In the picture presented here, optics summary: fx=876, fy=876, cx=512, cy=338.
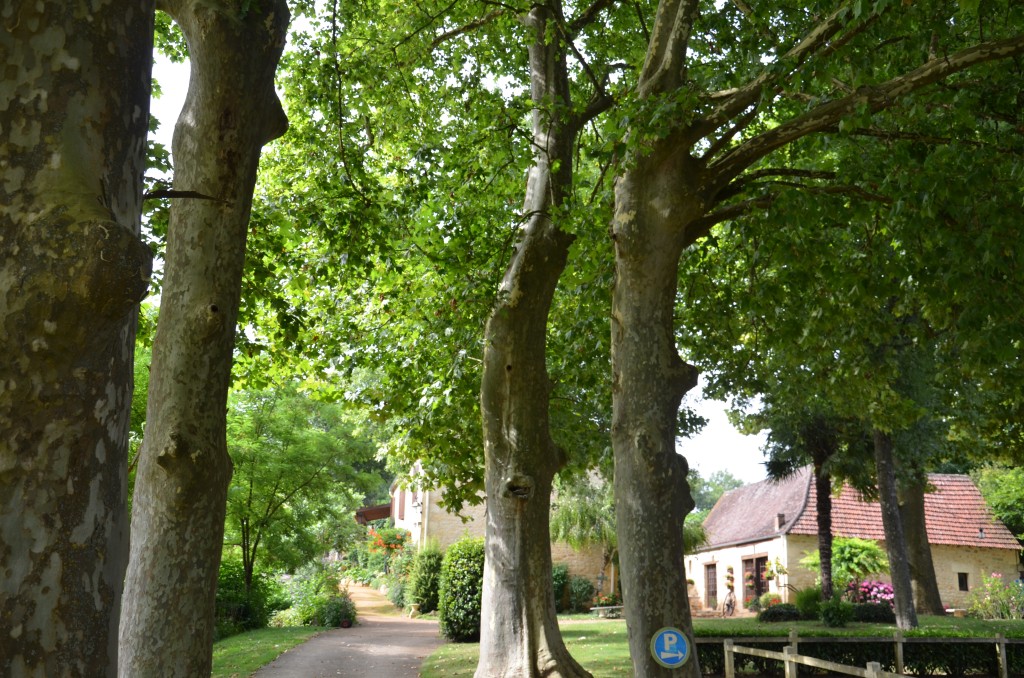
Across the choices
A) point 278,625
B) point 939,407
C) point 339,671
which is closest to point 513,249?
point 339,671

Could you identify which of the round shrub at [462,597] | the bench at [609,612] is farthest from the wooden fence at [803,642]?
the bench at [609,612]

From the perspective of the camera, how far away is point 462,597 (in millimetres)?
21719

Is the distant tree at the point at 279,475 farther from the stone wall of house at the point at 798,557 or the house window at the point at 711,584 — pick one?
the house window at the point at 711,584

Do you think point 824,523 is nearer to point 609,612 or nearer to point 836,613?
point 836,613

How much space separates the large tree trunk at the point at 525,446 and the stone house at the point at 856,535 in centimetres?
2606

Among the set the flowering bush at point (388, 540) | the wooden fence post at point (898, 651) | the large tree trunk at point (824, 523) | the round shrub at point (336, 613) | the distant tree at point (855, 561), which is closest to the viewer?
the wooden fence post at point (898, 651)

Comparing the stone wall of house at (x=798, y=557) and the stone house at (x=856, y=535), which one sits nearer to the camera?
the stone wall of house at (x=798, y=557)

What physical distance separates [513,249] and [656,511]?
598 cm

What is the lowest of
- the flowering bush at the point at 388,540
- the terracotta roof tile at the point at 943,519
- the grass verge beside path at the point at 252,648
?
the grass verge beside path at the point at 252,648

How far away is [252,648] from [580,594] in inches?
713

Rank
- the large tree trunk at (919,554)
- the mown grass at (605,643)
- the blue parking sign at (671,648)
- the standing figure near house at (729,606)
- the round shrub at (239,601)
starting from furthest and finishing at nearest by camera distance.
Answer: the standing figure near house at (729,606), the large tree trunk at (919,554), the round shrub at (239,601), the mown grass at (605,643), the blue parking sign at (671,648)

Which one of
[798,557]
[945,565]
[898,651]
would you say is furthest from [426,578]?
[945,565]

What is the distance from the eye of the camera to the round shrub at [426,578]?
29406 mm

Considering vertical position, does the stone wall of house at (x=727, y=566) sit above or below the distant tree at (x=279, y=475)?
below
